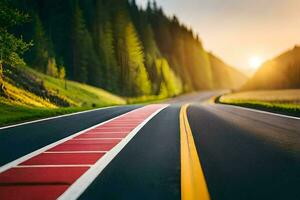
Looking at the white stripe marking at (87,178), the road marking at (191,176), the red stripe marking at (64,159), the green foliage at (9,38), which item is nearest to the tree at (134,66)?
the green foliage at (9,38)

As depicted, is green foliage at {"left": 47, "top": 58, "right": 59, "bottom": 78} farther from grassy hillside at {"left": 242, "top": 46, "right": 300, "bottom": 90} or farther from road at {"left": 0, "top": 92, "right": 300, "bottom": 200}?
road at {"left": 0, "top": 92, "right": 300, "bottom": 200}

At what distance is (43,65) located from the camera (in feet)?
200

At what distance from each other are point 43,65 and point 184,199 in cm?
5948

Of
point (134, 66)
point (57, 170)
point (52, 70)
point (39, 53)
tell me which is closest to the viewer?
point (57, 170)

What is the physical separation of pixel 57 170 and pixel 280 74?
9017cm

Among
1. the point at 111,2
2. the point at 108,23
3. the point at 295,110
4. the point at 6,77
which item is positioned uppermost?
the point at 111,2

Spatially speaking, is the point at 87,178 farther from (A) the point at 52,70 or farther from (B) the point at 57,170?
(A) the point at 52,70

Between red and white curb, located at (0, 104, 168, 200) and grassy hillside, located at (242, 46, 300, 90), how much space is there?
80.8 metres

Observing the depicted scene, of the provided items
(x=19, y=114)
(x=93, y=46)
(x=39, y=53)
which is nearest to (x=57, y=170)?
(x=19, y=114)

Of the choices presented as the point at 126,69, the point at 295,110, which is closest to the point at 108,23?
the point at 126,69

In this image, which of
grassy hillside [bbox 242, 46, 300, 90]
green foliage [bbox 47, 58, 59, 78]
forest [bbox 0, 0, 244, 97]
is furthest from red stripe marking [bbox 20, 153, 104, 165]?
grassy hillside [bbox 242, 46, 300, 90]

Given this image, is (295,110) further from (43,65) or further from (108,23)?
(108,23)

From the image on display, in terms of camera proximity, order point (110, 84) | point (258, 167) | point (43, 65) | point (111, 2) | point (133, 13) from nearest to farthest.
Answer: point (258, 167) → point (43, 65) → point (110, 84) → point (111, 2) → point (133, 13)

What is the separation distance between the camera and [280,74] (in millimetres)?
90312
